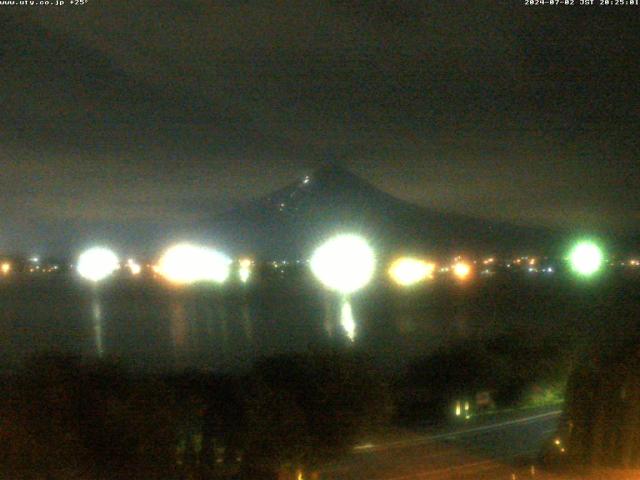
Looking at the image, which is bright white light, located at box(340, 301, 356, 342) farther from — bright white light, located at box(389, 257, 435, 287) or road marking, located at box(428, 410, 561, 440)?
road marking, located at box(428, 410, 561, 440)

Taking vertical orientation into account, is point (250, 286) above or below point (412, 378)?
above

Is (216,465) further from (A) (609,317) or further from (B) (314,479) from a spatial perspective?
(A) (609,317)

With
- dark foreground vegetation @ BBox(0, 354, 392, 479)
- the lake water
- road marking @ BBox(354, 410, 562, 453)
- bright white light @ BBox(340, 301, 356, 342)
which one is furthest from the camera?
bright white light @ BBox(340, 301, 356, 342)

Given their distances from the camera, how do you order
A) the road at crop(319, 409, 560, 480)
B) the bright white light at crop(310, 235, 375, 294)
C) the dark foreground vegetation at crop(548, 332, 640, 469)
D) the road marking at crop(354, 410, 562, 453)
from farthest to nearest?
the bright white light at crop(310, 235, 375, 294) < the road marking at crop(354, 410, 562, 453) < the road at crop(319, 409, 560, 480) < the dark foreground vegetation at crop(548, 332, 640, 469)

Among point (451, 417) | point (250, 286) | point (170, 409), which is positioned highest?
point (250, 286)

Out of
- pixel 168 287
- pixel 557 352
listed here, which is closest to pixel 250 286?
pixel 168 287

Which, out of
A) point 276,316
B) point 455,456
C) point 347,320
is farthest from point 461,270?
point 455,456

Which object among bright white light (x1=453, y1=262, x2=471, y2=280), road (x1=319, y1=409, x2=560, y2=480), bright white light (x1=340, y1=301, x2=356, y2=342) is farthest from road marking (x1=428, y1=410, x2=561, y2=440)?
bright white light (x1=453, y1=262, x2=471, y2=280)
